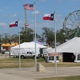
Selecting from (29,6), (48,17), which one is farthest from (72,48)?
(48,17)

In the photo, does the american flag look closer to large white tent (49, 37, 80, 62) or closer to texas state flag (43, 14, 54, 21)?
texas state flag (43, 14, 54, 21)

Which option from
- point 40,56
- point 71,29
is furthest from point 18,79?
point 71,29

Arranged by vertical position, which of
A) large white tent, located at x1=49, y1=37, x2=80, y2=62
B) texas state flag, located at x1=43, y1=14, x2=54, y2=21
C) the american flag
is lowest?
large white tent, located at x1=49, y1=37, x2=80, y2=62

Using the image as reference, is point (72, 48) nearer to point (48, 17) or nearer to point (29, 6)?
point (29, 6)

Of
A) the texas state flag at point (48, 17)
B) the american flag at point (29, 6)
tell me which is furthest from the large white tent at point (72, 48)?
the texas state flag at point (48, 17)

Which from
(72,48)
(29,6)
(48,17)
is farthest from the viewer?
(72,48)

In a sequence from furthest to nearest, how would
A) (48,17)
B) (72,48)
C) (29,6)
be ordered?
(72,48) < (29,6) < (48,17)

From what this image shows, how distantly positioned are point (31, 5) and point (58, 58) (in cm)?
1954

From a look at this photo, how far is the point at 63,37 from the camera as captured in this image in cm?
10600

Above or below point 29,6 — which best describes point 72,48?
below

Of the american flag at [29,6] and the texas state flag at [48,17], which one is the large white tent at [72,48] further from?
the texas state flag at [48,17]

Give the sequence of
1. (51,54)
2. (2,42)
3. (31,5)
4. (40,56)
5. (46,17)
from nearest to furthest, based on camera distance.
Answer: (46,17)
(31,5)
(51,54)
(40,56)
(2,42)

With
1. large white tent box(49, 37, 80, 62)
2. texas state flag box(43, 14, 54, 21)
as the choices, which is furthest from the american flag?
large white tent box(49, 37, 80, 62)

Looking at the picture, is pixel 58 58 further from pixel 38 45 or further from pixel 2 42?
pixel 2 42
